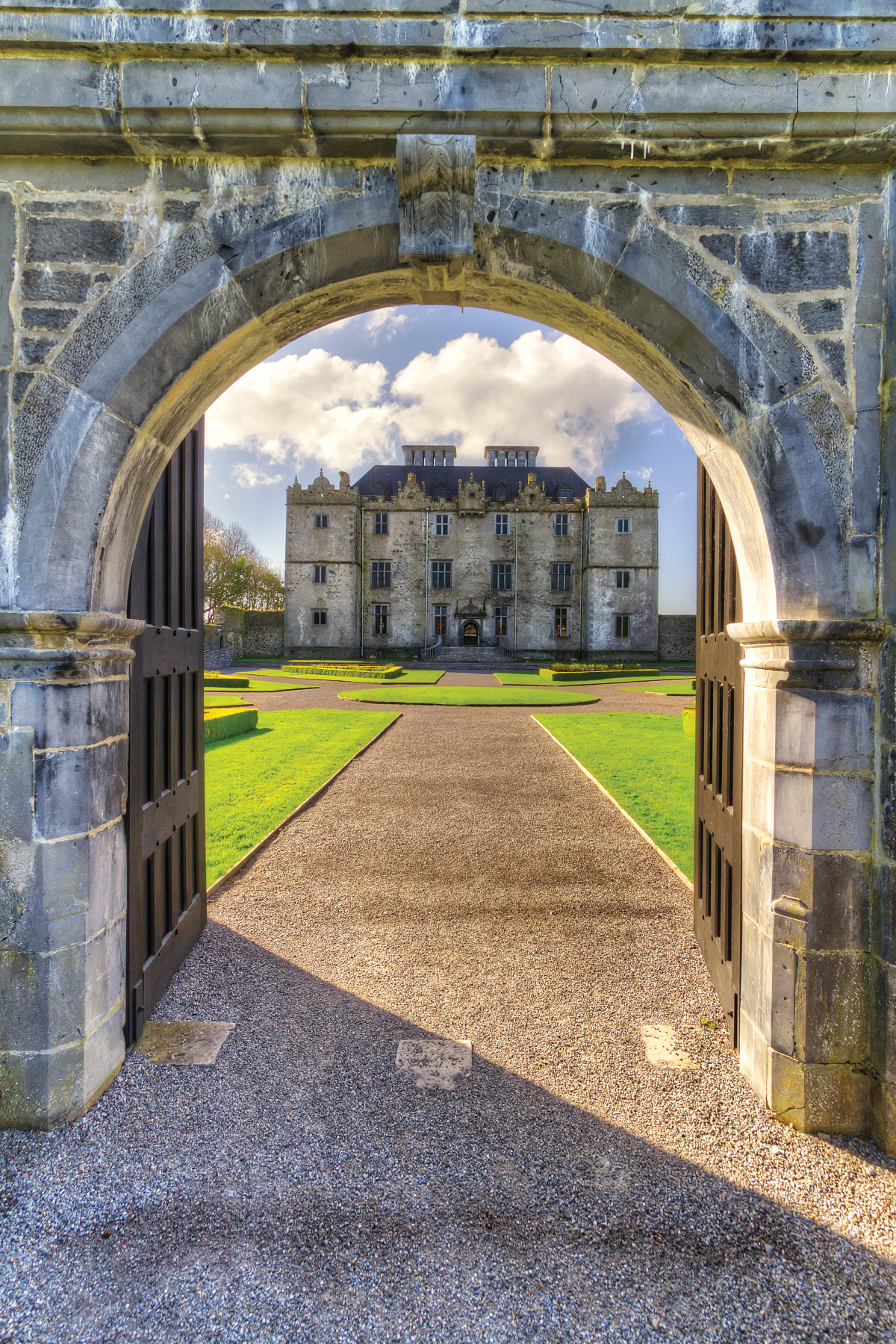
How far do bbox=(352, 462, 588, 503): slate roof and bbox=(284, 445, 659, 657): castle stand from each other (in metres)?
1.78

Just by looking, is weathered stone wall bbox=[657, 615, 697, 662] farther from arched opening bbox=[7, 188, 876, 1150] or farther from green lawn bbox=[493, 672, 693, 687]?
arched opening bbox=[7, 188, 876, 1150]

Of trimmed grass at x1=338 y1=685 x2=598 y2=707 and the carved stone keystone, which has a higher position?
the carved stone keystone

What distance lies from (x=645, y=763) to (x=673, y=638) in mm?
31222

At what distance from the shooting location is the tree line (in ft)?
131

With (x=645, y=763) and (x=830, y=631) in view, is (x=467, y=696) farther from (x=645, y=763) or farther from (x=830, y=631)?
(x=830, y=631)

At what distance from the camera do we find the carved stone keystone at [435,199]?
268 centimetres

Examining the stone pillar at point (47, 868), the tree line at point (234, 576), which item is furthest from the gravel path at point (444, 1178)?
the tree line at point (234, 576)

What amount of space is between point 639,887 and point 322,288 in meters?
4.71

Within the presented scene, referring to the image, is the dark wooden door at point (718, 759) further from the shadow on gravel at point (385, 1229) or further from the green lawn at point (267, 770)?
the green lawn at point (267, 770)

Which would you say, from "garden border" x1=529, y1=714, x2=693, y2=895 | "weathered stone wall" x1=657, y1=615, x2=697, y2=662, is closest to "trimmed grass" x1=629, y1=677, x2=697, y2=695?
"garden border" x1=529, y1=714, x2=693, y2=895

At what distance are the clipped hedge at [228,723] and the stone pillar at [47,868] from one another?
27.3 ft

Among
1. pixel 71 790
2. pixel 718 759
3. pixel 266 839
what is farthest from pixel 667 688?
pixel 71 790

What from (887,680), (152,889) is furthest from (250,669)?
(887,680)

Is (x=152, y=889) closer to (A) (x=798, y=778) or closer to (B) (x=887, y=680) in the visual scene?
(A) (x=798, y=778)
